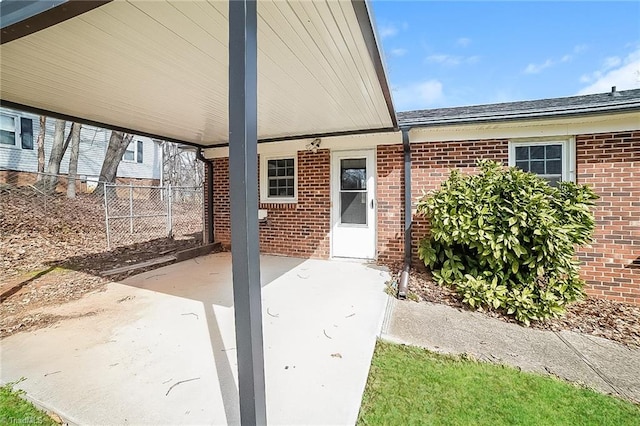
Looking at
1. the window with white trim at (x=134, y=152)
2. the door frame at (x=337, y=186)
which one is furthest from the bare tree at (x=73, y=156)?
the door frame at (x=337, y=186)

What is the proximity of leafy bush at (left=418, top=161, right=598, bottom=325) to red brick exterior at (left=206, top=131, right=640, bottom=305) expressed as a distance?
88 cm

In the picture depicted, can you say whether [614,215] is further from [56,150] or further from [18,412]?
[56,150]

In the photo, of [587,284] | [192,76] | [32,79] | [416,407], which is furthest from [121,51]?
[587,284]

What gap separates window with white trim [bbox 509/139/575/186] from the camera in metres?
4.68

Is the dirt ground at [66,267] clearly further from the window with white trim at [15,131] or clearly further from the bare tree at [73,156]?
the window with white trim at [15,131]

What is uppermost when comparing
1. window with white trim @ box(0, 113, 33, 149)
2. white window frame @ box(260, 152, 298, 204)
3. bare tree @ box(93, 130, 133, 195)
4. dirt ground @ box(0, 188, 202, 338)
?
window with white trim @ box(0, 113, 33, 149)

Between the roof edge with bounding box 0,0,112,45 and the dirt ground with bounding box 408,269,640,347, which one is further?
the dirt ground with bounding box 408,269,640,347

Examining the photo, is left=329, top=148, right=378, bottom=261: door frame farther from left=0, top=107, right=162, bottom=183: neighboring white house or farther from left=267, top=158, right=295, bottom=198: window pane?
left=0, top=107, right=162, bottom=183: neighboring white house

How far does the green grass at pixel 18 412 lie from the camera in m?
1.90

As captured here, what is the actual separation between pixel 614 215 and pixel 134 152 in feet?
63.4

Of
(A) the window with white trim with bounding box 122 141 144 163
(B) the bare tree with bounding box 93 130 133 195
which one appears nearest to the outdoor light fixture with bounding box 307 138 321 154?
(B) the bare tree with bounding box 93 130 133 195

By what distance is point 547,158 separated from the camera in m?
4.82

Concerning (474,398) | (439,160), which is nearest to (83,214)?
(439,160)

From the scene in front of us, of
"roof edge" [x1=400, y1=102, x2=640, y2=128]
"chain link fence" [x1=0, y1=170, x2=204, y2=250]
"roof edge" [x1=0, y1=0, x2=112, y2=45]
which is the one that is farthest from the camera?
"chain link fence" [x1=0, y1=170, x2=204, y2=250]
